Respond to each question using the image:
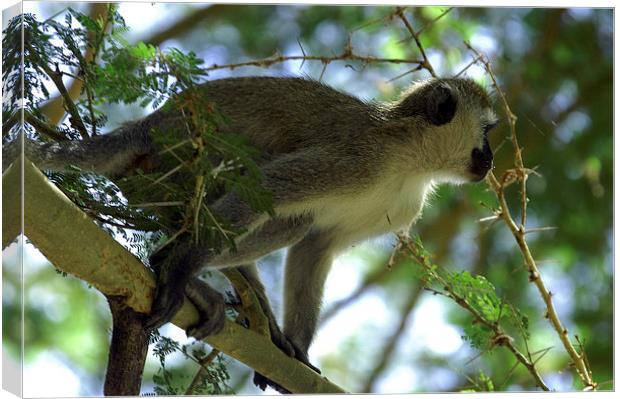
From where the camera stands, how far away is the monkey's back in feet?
17.4

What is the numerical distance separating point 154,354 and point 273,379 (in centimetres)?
64

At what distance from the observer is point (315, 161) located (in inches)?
199

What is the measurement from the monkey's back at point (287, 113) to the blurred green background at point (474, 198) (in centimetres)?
25

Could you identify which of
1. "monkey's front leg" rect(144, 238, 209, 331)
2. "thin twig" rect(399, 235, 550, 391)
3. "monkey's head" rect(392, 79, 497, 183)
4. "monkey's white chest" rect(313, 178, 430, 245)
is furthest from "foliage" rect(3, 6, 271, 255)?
"monkey's head" rect(392, 79, 497, 183)

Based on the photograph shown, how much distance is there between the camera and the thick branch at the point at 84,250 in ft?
12.2

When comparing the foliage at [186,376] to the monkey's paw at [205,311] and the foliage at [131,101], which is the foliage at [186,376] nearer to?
the monkey's paw at [205,311]

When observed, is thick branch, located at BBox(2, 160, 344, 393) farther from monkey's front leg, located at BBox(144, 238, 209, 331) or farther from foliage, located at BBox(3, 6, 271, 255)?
foliage, located at BBox(3, 6, 271, 255)

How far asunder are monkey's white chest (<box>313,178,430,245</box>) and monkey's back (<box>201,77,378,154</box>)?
0.34 meters

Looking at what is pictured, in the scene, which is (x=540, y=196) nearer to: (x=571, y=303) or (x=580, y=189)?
(x=580, y=189)

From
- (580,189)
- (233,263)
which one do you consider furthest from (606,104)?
(233,263)

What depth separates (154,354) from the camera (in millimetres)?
4988

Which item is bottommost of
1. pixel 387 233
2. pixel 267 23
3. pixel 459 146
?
pixel 387 233

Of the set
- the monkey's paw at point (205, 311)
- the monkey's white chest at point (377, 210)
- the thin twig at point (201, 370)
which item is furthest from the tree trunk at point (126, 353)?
the monkey's white chest at point (377, 210)

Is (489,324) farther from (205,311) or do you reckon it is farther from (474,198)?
(474,198)
